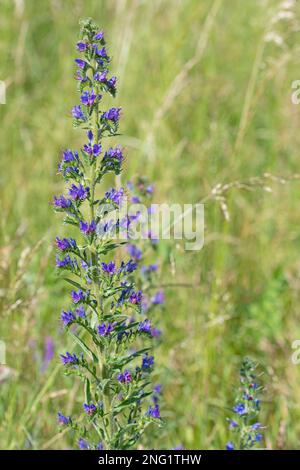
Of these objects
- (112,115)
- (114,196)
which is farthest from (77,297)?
(112,115)

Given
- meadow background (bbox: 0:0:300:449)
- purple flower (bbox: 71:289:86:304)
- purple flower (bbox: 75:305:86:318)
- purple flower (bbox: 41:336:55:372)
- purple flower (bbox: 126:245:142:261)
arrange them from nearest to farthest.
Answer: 1. purple flower (bbox: 71:289:86:304)
2. purple flower (bbox: 75:305:86:318)
3. purple flower (bbox: 126:245:142:261)
4. meadow background (bbox: 0:0:300:449)
5. purple flower (bbox: 41:336:55:372)

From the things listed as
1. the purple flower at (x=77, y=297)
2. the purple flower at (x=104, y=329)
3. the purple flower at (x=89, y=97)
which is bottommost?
the purple flower at (x=104, y=329)

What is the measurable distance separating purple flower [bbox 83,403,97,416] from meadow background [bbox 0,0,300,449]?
0.59 m

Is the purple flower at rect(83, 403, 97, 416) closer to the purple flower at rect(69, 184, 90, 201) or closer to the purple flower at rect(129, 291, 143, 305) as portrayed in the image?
the purple flower at rect(129, 291, 143, 305)

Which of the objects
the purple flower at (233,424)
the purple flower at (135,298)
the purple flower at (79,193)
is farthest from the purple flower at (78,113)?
the purple flower at (233,424)

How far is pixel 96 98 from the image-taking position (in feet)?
6.27

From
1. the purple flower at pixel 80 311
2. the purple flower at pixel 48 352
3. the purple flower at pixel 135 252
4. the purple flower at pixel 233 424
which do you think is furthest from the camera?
the purple flower at pixel 48 352

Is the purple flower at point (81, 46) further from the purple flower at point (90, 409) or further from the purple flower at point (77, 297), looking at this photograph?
the purple flower at point (90, 409)

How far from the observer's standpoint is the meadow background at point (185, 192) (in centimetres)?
298

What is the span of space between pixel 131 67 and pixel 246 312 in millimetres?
2099

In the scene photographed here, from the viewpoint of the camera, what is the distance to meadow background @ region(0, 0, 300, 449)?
117 inches

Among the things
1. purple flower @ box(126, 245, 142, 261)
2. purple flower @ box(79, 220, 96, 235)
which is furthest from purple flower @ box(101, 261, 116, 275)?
purple flower @ box(126, 245, 142, 261)

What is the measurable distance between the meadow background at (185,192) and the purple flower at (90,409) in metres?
0.59
